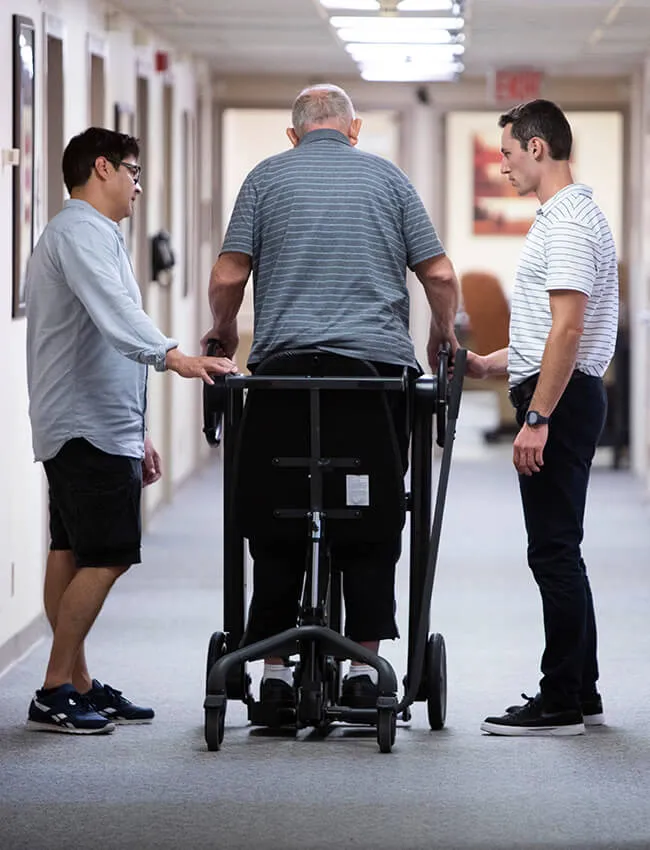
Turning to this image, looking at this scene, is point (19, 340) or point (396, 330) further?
point (19, 340)

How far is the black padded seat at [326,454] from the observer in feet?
13.7

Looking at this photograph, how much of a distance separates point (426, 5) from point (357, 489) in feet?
10.6

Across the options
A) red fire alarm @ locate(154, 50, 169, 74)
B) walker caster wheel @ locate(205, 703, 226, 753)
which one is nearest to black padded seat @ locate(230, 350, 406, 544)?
walker caster wheel @ locate(205, 703, 226, 753)

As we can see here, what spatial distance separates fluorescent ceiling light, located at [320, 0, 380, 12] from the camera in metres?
7.06

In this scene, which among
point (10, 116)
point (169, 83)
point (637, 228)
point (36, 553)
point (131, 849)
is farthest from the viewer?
point (637, 228)

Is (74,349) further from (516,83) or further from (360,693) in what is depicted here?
(516,83)

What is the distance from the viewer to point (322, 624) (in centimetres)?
421

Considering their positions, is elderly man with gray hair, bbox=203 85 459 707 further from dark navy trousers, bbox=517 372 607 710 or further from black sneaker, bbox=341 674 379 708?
dark navy trousers, bbox=517 372 607 710

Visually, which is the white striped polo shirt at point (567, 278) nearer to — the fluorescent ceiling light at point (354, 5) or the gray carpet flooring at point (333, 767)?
the gray carpet flooring at point (333, 767)

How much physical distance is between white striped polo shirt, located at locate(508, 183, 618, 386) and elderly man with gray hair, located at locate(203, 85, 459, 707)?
0.57 feet

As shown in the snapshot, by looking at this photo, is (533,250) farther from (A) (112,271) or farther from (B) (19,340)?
(B) (19,340)

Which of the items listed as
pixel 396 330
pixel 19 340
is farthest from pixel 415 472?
pixel 19 340

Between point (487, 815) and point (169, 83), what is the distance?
625 cm

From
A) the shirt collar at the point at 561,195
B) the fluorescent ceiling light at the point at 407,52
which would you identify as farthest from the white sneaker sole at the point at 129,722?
the fluorescent ceiling light at the point at 407,52
